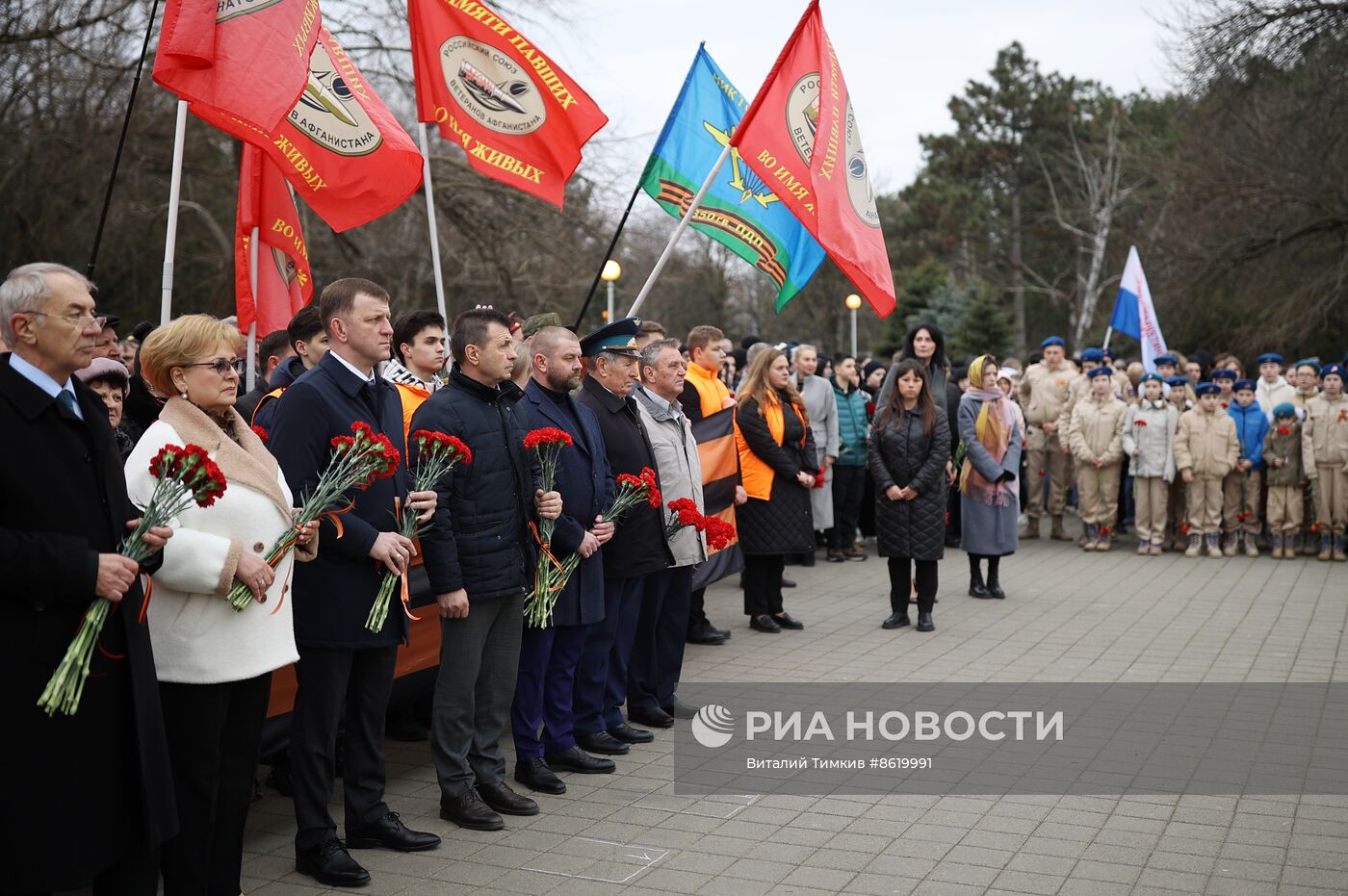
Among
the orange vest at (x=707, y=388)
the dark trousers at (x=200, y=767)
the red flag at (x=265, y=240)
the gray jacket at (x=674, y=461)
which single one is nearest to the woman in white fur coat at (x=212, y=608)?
the dark trousers at (x=200, y=767)

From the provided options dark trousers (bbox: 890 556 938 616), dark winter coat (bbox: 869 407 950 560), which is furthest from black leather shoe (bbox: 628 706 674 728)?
dark trousers (bbox: 890 556 938 616)

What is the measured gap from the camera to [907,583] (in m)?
9.89

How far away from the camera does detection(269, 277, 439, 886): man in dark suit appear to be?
4.70 m

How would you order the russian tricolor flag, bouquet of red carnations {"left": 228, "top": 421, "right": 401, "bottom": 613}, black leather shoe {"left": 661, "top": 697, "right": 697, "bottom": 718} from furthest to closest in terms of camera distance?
the russian tricolor flag → black leather shoe {"left": 661, "top": 697, "right": 697, "bottom": 718} → bouquet of red carnations {"left": 228, "top": 421, "right": 401, "bottom": 613}

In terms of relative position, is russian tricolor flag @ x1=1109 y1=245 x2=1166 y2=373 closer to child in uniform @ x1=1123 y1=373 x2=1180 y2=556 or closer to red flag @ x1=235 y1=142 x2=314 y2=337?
child in uniform @ x1=1123 y1=373 x2=1180 y2=556

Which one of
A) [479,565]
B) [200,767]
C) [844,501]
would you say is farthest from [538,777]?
[844,501]

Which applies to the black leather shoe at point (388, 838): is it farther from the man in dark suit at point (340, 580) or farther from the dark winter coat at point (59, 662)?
the dark winter coat at point (59, 662)


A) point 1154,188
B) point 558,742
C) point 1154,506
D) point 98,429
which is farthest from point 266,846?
point 1154,188

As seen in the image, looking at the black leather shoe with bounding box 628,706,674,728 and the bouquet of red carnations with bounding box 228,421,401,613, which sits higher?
the bouquet of red carnations with bounding box 228,421,401,613

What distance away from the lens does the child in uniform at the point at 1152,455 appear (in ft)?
47.6

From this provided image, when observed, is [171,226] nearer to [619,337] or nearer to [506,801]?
[619,337]

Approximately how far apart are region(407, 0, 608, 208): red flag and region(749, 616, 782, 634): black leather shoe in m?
3.64

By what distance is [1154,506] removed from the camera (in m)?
14.6

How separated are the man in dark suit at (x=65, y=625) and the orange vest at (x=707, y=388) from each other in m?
6.14
